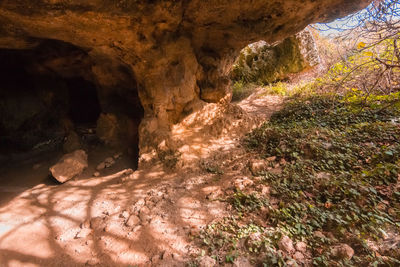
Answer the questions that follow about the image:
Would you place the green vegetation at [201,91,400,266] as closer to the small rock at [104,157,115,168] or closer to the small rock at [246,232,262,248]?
the small rock at [246,232,262,248]

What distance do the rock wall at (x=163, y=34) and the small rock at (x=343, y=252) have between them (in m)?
2.84

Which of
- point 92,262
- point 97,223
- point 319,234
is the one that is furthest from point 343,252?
point 97,223

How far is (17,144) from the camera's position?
5.19m

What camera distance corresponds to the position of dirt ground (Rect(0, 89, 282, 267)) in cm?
188

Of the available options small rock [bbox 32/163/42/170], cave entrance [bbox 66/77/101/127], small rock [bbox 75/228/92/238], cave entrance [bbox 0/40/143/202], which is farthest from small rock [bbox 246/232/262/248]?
cave entrance [bbox 66/77/101/127]

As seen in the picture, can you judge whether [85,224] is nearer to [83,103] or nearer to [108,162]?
[108,162]

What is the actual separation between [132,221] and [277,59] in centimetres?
761

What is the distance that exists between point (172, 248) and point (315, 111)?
4.24 meters

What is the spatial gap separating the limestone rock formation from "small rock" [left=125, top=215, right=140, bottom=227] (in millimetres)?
7031

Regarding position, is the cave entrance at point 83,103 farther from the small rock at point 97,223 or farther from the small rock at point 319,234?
the small rock at point 319,234

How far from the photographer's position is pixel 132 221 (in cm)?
222

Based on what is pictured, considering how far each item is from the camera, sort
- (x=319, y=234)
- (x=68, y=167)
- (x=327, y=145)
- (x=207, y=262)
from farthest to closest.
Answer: (x=68, y=167)
(x=327, y=145)
(x=319, y=234)
(x=207, y=262)

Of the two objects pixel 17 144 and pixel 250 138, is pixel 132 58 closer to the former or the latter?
pixel 250 138

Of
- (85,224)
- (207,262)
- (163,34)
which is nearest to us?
(207,262)
